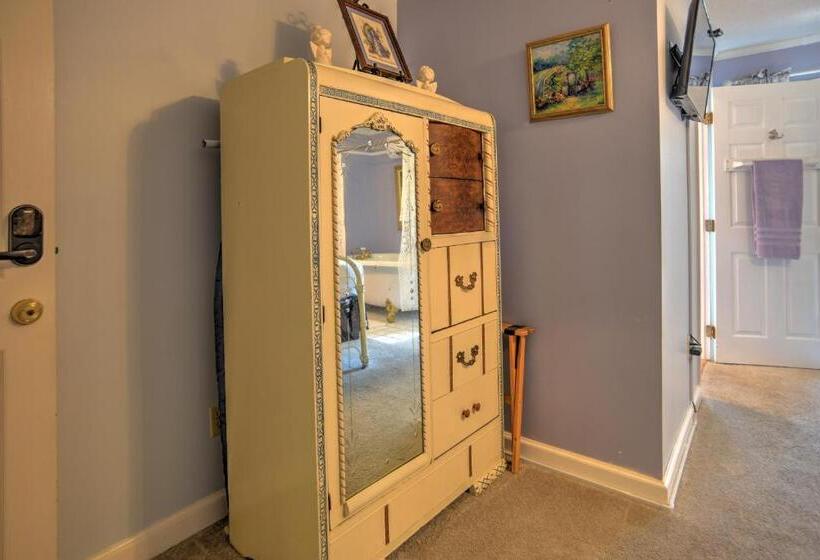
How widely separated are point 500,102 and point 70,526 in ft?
7.41

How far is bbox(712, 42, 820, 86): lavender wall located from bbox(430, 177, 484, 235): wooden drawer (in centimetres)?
320

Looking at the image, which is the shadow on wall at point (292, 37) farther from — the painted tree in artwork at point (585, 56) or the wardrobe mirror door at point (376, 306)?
the painted tree in artwork at point (585, 56)

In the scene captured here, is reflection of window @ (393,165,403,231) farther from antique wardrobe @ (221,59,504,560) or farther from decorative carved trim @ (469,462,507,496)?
decorative carved trim @ (469,462,507,496)

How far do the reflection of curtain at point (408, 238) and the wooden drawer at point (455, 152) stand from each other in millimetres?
120

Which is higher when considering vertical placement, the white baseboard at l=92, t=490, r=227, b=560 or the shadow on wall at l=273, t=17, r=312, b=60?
the shadow on wall at l=273, t=17, r=312, b=60

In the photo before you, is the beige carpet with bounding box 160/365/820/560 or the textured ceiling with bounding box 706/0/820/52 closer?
the beige carpet with bounding box 160/365/820/560

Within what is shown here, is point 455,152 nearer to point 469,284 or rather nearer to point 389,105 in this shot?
point 389,105

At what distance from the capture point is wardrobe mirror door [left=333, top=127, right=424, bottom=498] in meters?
1.44

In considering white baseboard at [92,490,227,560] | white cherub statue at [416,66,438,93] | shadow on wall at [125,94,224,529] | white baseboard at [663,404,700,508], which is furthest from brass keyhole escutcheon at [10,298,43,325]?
white baseboard at [663,404,700,508]

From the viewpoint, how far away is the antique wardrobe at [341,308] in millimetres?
1353

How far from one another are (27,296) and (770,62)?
4.84 meters

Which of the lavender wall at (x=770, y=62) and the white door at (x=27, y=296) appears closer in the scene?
the white door at (x=27, y=296)

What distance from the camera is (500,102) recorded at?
2248mm

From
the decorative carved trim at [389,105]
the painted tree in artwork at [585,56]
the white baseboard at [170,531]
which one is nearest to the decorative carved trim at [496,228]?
→ the decorative carved trim at [389,105]
